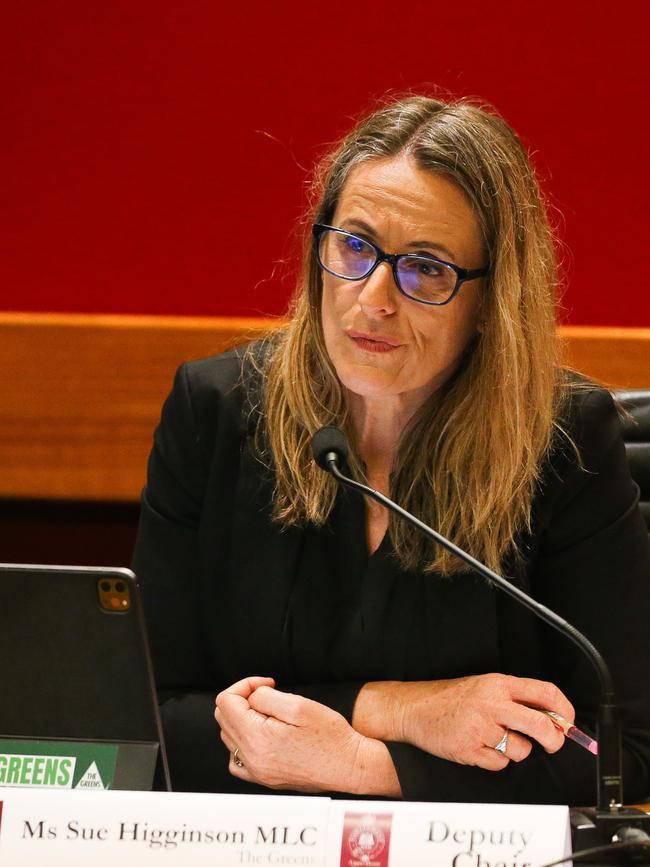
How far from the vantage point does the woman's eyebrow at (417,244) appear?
1.36 meters

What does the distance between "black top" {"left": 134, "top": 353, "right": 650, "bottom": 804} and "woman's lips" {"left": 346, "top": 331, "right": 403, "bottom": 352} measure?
8.5 inches

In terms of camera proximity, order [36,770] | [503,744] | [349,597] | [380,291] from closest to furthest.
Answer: [36,770] → [503,744] → [380,291] → [349,597]

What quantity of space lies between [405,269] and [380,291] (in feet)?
0.14

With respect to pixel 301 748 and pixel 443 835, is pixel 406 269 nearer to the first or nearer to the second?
Answer: pixel 301 748

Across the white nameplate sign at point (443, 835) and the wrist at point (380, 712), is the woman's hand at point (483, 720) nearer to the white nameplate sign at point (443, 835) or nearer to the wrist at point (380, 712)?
the wrist at point (380, 712)

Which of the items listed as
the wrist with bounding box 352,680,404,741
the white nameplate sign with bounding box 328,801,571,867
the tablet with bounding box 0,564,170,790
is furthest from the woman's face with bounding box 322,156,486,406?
the white nameplate sign with bounding box 328,801,571,867

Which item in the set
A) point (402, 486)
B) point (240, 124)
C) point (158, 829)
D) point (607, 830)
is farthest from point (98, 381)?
point (607, 830)

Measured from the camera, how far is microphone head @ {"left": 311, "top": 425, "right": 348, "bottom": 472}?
3.67ft

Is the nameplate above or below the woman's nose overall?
below

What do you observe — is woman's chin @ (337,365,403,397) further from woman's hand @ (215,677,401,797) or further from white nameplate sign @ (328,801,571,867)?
white nameplate sign @ (328,801,571,867)

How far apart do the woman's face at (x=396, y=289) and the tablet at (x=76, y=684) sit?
504 mm

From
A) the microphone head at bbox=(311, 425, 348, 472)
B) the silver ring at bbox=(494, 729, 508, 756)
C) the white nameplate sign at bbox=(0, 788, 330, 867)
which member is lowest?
the silver ring at bbox=(494, 729, 508, 756)

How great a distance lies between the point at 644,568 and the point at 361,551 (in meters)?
0.36

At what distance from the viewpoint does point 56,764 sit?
1037 mm
